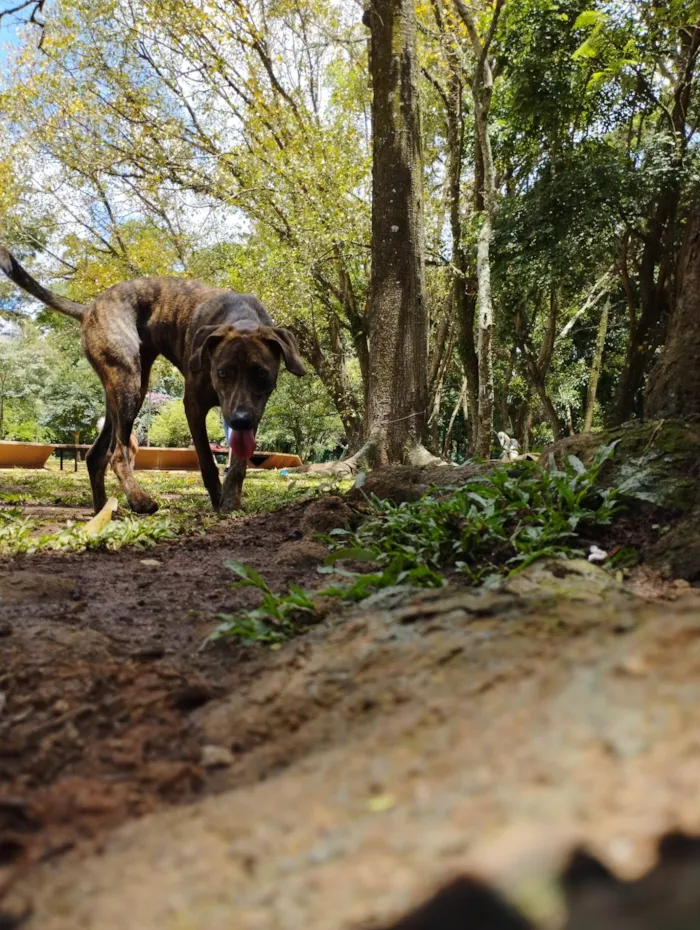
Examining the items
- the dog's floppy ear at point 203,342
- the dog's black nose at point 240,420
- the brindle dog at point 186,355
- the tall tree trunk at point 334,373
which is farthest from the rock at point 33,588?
the tall tree trunk at point 334,373

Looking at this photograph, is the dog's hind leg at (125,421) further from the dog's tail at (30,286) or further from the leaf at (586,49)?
the leaf at (586,49)

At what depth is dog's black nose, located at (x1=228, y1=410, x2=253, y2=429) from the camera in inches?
210

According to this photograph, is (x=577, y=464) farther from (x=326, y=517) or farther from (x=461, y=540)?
(x=326, y=517)

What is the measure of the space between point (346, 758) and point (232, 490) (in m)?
5.02

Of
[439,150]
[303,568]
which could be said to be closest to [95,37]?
[439,150]

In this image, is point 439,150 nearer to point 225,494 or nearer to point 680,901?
point 225,494

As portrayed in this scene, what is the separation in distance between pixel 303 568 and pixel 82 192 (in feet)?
71.1

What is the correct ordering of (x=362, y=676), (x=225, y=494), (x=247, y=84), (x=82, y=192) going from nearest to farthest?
(x=362, y=676)
(x=225, y=494)
(x=247, y=84)
(x=82, y=192)

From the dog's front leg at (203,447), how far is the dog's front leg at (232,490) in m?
0.26

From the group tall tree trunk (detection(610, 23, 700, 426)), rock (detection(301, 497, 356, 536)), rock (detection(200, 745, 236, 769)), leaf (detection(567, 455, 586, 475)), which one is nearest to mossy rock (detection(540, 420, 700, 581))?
leaf (detection(567, 455, 586, 475))

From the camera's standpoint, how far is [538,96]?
45.8 ft

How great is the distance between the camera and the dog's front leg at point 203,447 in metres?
6.16

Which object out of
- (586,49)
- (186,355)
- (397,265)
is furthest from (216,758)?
(586,49)

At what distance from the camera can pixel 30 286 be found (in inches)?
244
